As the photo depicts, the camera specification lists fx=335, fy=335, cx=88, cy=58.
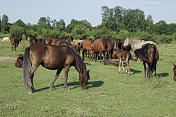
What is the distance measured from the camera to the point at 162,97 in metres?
13.1

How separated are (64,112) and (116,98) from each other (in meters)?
3.24

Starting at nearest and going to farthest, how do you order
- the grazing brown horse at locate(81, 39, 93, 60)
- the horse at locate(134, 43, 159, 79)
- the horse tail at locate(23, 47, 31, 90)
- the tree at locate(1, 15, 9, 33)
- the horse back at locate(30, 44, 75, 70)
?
the horse tail at locate(23, 47, 31, 90) < the horse back at locate(30, 44, 75, 70) < the horse at locate(134, 43, 159, 79) < the grazing brown horse at locate(81, 39, 93, 60) < the tree at locate(1, 15, 9, 33)

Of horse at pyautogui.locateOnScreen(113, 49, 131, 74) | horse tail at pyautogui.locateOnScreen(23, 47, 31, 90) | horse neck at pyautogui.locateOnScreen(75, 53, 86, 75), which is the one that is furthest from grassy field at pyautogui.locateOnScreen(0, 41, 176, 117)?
horse at pyautogui.locateOnScreen(113, 49, 131, 74)

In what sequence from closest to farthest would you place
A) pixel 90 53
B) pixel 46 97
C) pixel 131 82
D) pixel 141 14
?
pixel 46 97 < pixel 131 82 < pixel 90 53 < pixel 141 14

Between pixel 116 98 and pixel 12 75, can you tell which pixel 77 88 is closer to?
pixel 116 98

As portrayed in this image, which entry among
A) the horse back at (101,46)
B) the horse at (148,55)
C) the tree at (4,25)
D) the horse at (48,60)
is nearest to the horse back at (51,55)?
the horse at (48,60)

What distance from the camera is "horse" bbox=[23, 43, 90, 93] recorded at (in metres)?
13.7

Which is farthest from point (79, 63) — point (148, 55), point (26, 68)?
point (148, 55)

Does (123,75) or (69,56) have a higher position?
(69,56)

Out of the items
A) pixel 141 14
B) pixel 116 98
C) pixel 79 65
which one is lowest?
pixel 116 98

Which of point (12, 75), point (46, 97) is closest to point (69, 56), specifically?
point (46, 97)

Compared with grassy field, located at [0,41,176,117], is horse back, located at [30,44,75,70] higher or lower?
higher

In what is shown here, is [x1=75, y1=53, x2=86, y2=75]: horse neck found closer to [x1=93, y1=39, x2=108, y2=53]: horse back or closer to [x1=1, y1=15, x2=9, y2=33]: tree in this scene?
[x1=93, y1=39, x2=108, y2=53]: horse back

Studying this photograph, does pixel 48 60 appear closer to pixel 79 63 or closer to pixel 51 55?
pixel 51 55
